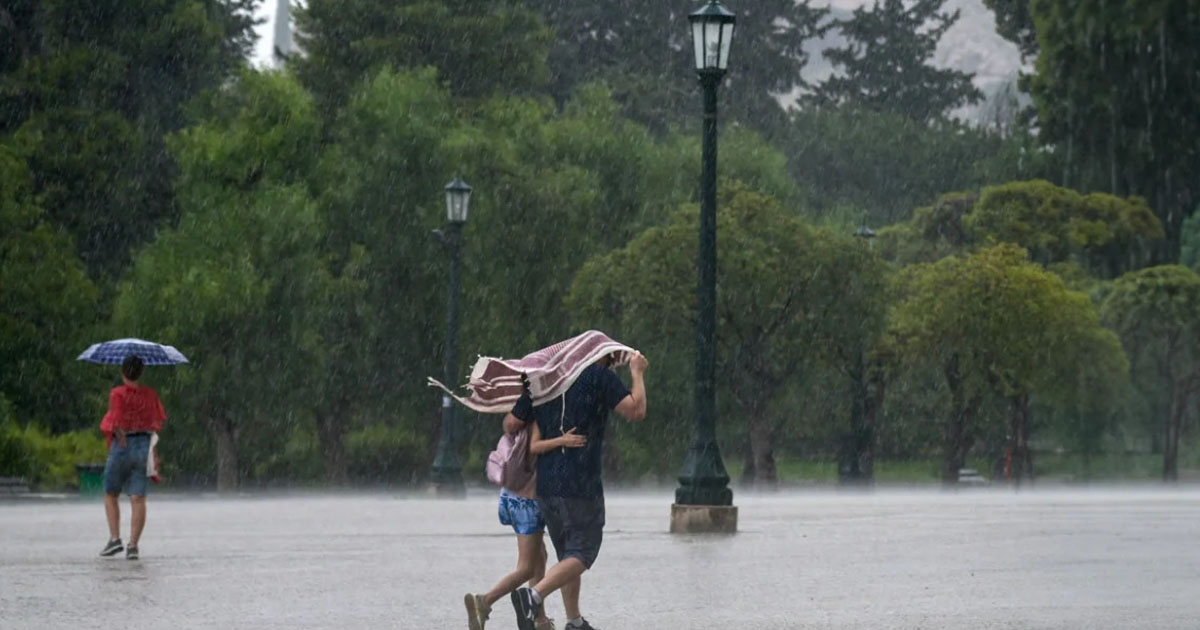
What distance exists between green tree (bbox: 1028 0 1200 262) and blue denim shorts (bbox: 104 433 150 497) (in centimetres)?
5662

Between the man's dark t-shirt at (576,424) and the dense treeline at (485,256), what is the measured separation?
1393 inches

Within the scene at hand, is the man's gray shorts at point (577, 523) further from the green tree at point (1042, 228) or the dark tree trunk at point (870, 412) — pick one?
the green tree at point (1042, 228)

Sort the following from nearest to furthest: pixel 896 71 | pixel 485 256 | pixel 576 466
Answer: pixel 576 466
pixel 485 256
pixel 896 71

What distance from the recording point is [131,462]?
18.4 metres

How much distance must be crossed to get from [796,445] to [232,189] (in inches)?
1314

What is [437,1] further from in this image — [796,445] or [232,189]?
[796,445]

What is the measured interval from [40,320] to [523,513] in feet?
131

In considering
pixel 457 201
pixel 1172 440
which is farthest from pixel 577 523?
pixel 1172 440

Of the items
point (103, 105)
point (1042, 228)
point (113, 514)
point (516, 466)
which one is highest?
point (103, 105)

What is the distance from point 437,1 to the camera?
222 feet

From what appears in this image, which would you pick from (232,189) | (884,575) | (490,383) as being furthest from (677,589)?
(232,189)

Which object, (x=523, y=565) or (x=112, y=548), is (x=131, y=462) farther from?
(x=523, y=565)

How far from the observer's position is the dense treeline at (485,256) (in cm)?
5138

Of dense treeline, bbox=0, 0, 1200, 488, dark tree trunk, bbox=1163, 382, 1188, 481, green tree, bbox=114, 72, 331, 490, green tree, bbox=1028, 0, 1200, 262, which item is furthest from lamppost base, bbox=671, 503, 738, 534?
green tree, bbox=1028, 0, 1200, 262
